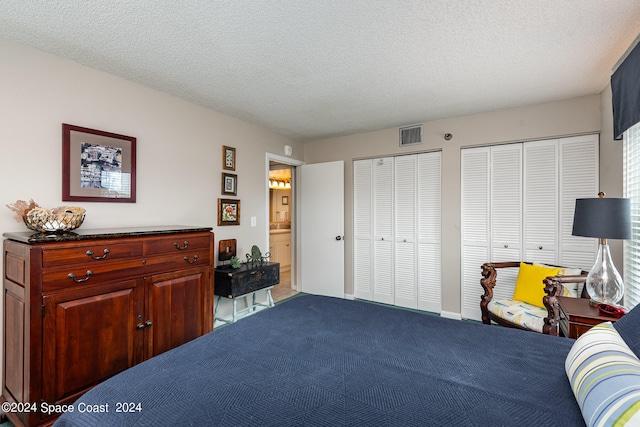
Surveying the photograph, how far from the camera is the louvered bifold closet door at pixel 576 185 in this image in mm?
3059

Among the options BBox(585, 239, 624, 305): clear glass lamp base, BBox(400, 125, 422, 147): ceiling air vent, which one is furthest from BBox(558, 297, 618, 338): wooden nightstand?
BBox(400, 125, 422, 147): ceiling air vent

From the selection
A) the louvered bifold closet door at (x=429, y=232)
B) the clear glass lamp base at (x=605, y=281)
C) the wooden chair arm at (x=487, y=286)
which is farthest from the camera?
the louvered bifold closet door at (x=429, y=232)

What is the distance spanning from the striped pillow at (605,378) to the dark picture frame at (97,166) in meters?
3.12

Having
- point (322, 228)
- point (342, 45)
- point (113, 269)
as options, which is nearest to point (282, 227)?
point (322, 228)

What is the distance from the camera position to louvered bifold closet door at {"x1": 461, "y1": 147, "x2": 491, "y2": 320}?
362 cm

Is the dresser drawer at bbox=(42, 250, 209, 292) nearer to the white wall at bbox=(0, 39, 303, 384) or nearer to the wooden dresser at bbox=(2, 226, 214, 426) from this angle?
the wooden dresser at bbox=(2, 226, 214, 426)

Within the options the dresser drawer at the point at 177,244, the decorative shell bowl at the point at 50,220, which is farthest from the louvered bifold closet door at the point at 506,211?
the decorative shell bowl at the point at 50,220

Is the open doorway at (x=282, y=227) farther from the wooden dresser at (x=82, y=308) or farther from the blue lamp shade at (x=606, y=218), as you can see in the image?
the blue lamp shade at (x=606, y=218)

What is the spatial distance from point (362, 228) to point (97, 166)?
10.7 ft

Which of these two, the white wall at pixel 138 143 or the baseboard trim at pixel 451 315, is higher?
the white wall at pixel 138 143

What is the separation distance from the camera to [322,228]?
4.76m

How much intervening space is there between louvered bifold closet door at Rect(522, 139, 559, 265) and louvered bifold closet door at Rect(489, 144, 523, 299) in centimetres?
7

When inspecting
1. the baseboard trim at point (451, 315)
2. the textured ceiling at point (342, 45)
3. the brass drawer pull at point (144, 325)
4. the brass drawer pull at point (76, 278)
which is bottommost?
the baseboard trim at point (451, 315)

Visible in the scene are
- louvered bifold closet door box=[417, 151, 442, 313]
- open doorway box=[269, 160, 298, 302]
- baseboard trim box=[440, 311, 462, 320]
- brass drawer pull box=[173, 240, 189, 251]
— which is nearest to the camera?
brass drawer pull box=[173, 240, 189, 251]
